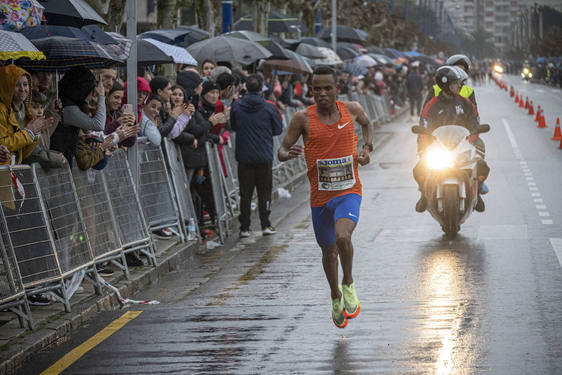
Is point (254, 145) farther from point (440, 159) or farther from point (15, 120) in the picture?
point (15, 120)

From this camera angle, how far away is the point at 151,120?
12953 mm

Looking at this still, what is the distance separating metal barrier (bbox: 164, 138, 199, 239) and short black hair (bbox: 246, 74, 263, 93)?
1.35m

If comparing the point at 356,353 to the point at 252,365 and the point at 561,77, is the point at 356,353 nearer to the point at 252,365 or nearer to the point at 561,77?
the point at 252,365

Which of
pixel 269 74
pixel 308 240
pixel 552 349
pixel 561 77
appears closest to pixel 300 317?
pixel 552 349

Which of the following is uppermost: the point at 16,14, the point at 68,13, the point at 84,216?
the point at 16,14


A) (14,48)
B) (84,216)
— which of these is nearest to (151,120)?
(84,216)

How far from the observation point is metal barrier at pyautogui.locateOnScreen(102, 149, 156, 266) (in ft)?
35.9

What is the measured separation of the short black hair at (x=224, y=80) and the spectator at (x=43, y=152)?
5.81 m

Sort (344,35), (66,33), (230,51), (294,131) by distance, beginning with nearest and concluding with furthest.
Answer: (294,131) → (66,33) → (230,51) → (344,35)

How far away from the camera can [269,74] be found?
24375 millimetres

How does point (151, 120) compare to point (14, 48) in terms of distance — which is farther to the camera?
point (151, 120)

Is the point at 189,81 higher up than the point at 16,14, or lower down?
lower down

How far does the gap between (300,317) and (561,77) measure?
8276 centimetres

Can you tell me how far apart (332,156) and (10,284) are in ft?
7.99
